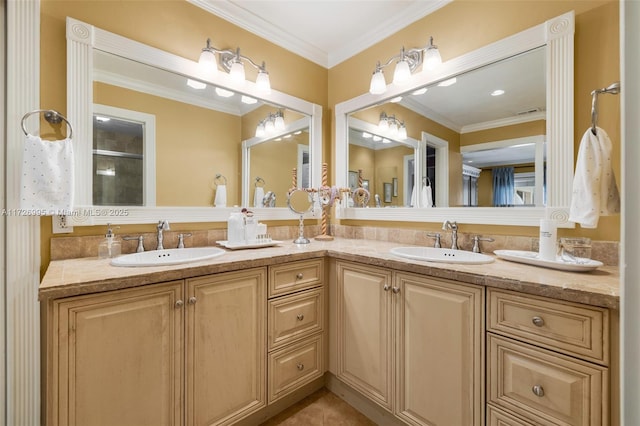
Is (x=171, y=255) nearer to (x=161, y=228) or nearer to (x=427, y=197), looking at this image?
(x=161, y=228)

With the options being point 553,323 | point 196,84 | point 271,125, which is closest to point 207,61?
point 196,84

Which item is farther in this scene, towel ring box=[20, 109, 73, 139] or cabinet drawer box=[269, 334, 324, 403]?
cabinet drawer box=[269, 334, 324, 403]

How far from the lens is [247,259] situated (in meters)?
1.38

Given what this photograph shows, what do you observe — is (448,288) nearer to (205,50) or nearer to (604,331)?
(604,331)

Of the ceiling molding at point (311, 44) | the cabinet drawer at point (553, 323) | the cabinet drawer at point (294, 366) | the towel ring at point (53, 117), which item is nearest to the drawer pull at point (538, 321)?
the cabinet drawer at point (553, 323)

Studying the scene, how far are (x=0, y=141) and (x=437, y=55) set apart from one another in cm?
224

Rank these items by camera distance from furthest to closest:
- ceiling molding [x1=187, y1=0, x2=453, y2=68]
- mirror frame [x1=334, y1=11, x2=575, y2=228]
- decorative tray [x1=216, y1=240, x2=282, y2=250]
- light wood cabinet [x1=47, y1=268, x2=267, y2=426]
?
ceiling molding [x1=187, y1=0, x2=453, y2=68] < decorative tray [x1=216, y1=240, x2=282, y2=250] < mirror frame [x1=334, y1=11, x2=575, y2=228] < light wood cabinet [x1=47, y1=268, x2=267, y2=426]

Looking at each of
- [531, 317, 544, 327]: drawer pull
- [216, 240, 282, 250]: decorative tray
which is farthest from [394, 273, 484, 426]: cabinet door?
[216, 240, 282, 250]: decorative tray

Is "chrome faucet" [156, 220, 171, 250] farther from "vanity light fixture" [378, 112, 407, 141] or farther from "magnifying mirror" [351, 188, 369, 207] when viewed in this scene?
"vanity light fixture" [378, 112, 407, 141]

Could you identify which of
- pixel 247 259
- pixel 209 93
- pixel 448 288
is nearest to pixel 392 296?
pixel 448 288

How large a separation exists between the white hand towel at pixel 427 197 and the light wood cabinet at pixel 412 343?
0.68 meters

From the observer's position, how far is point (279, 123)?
7.33 feet

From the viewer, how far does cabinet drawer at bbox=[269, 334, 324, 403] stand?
4.96 ft

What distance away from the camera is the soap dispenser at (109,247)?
1.39 metres
